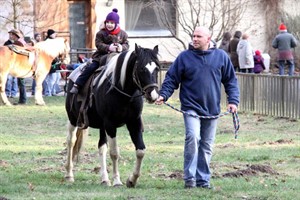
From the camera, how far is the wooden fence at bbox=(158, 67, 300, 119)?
2250 centimetres

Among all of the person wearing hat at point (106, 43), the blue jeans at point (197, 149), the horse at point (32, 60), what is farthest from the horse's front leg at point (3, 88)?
the blue jeans at point (197, 149)

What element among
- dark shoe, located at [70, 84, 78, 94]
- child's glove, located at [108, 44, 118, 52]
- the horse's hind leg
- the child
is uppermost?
child's glove, located at [108, 44, 118, 52]

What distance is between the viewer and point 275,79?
23562mm

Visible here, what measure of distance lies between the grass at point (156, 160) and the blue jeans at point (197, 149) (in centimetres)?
24

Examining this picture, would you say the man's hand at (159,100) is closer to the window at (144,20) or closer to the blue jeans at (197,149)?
the blue jeans at (197,149)

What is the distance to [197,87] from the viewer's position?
1143 cm

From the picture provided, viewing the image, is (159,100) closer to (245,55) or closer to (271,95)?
(271,95)

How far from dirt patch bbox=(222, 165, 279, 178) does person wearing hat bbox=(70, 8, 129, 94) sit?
239 centimetres

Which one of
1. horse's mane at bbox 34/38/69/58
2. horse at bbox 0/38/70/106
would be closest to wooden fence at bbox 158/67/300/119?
horse's mane at bbox 34/38/69/58

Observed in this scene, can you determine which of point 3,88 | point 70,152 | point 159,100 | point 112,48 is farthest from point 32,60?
point 159,100

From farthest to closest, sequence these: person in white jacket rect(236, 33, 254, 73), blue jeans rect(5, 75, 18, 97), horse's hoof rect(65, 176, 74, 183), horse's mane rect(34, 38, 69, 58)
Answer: blue jeans rect(5, 75, 18, 97) → person in white jacket rect(236, 33, 254, 73) → horse's mane rect(34, 38, 69, 58) → horse's hoof rect(65, 176, 74, 183)

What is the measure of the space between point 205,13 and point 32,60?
12.3 m

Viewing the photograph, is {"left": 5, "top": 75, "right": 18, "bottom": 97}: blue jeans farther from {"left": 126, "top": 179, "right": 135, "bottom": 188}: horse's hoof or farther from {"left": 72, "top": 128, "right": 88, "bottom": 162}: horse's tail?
{"left": 126, "top": 179, "right": 135, "bottom": 188}: horse's hoof

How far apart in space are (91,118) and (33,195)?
7.68 feet
